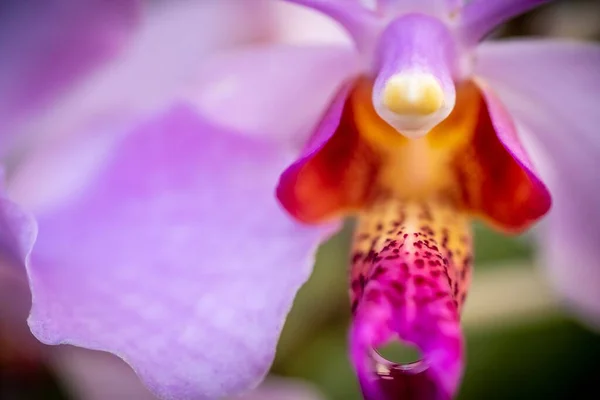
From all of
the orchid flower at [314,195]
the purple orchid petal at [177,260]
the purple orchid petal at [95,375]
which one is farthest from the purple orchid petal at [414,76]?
the purple orchid petal at [95,375]

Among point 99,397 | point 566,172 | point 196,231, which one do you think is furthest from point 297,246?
point 99,397

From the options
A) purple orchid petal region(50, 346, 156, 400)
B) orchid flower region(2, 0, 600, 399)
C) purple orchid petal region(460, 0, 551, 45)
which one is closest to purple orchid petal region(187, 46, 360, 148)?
orchid flower region(2, 0, 600, 399)

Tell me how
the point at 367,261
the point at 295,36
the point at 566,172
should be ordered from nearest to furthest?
the point at 367,261
the point at 566,172
the point at 295,36

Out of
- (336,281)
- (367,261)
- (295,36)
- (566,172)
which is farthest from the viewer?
(336,281)

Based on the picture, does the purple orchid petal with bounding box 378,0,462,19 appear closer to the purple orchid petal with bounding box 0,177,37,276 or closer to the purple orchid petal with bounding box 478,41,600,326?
the purple orchid petal with bounding box 478,41,600,326

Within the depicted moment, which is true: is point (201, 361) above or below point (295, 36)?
below

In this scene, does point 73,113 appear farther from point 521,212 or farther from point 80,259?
point 521,212

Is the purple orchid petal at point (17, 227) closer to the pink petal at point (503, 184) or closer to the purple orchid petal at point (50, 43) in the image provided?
the purple orchid petal at point (50, 43)
